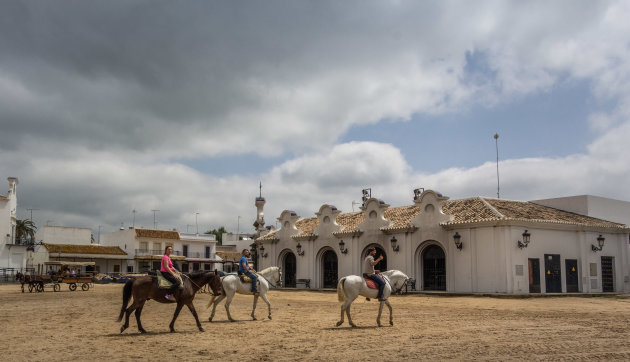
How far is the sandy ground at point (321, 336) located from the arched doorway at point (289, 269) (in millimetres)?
21080

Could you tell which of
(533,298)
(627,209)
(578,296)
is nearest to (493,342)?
(533,298)

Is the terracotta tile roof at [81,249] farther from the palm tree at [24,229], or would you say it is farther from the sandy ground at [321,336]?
the sandy ground at [321,336]

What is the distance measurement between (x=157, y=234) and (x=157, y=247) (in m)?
1.57

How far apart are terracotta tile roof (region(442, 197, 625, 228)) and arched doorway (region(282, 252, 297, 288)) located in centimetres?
1315

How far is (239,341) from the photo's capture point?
11.1 meters

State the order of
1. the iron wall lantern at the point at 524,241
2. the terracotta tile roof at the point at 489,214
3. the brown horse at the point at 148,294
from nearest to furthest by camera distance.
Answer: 1. the brown horse at the point at 148,294
2. the iron wall lantern at the point at 524,241
3. the terracotta tile roof at the point at 489,214

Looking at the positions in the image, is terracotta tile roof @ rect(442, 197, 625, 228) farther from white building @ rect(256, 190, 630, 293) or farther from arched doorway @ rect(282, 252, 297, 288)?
arched doorway @ rect(282, 252, 297, 288)

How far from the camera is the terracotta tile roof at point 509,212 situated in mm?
27370

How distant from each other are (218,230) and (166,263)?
86819mm

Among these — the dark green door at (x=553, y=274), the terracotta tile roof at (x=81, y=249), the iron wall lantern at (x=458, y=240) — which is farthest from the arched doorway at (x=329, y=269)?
the terracotta tile roof at (x=81, y=249)

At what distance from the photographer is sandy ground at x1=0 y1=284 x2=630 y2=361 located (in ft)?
31.1

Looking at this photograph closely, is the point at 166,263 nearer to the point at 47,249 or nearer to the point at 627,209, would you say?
the point at 627,209

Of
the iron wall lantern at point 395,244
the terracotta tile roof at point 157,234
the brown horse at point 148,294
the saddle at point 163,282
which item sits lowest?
the brown horse at point 148,294

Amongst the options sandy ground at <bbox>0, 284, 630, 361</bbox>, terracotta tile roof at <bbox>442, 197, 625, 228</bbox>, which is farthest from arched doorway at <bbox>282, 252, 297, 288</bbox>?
sandy ground at <bbox>0, 284, 630, 361</bbox>
